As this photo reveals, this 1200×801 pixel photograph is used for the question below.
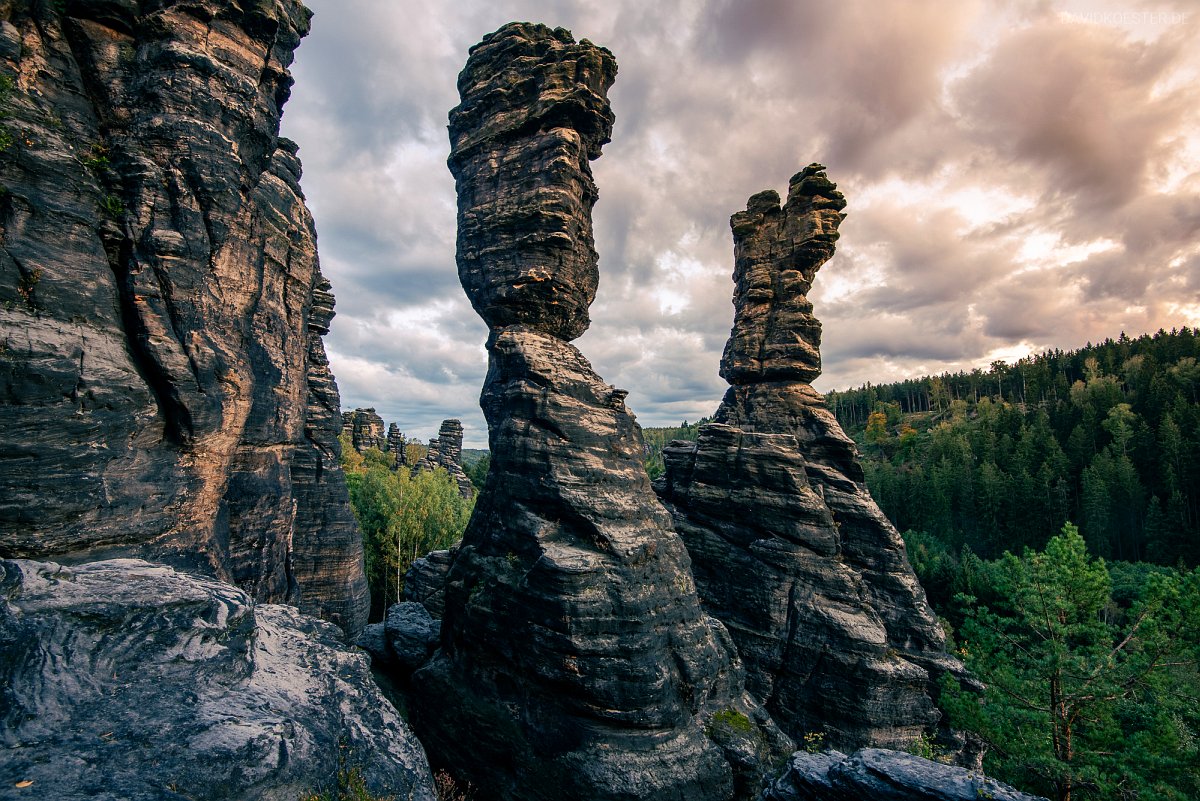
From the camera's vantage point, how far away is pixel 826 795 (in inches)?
386

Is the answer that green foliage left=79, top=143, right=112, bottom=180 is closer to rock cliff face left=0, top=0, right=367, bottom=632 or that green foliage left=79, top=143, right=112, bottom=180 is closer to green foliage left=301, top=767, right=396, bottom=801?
rock cliff face left=0, top=0, right=367, bottom=632

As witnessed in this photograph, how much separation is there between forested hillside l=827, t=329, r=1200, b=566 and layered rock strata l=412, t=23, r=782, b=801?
2361 inches

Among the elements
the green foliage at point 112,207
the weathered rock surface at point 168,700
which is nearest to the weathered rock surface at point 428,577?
the weathered rock surface at point 168,700

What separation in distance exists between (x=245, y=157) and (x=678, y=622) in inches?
656

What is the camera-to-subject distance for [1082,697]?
14781mm

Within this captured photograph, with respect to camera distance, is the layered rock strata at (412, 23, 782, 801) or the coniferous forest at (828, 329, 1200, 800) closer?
the layered rock strata at (412, 23, 782, 801)

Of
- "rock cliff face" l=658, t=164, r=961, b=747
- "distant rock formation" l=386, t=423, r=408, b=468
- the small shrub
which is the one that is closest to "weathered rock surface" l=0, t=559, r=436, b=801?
the small shrub

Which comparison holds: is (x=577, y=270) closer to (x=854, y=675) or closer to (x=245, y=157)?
(x=245, y=157)

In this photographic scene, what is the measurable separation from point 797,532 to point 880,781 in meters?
14.0

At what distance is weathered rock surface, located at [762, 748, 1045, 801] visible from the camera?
28.6 feet

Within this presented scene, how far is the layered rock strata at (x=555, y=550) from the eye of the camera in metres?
12.9

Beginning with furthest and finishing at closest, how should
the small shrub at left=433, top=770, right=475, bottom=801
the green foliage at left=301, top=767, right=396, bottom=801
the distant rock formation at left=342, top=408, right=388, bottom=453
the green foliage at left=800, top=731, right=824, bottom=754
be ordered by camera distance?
1. the distant rock formation at left=342, top=408, right=388, bottom=453
2. the green foliage at left=800, top=731, right=824, bottom=754
3. the small shrub at left=433, top=770, right=475, bottom=801
4. the green foliage at left=301, top=767, right=396, bottom=801

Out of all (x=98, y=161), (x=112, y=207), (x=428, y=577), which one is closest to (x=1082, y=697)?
(x=428, y=577)

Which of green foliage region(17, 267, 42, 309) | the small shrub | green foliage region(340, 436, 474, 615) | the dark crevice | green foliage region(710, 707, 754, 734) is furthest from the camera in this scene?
green foliage region(340, 436, 474, 615)
